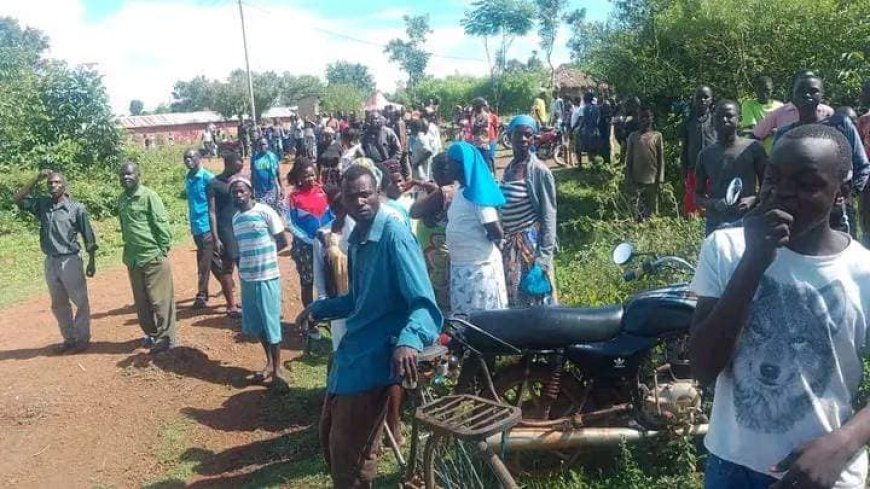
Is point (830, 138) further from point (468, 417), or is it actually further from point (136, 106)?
point (136, 106)

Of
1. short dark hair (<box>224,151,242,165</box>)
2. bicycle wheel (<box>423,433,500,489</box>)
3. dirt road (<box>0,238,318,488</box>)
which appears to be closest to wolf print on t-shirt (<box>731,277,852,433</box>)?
bicycle wheel (<box>423,433,500,489</box>)

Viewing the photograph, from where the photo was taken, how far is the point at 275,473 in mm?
4496

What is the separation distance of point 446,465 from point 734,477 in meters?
1.36

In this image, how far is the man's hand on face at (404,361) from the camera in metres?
2.80

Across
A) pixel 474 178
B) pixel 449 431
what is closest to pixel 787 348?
pixel 449 431

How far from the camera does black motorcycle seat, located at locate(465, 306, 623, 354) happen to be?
359 cm

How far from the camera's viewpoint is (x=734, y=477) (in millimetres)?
1799

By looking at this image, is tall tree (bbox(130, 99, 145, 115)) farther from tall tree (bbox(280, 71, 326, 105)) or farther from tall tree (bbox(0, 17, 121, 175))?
tall tree (bbox(0, 17, 121, 175))

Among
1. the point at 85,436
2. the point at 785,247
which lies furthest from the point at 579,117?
the point at 785,247

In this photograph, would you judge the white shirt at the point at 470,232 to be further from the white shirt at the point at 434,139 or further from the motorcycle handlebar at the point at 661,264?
the white shirt at the point at 434,139

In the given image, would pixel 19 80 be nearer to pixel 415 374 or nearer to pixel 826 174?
pixel 415 374

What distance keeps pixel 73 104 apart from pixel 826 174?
17.5 metres

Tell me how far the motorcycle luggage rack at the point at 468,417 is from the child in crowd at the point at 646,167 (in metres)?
5.89

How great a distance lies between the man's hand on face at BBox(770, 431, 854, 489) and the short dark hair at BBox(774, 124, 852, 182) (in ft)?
1.93
